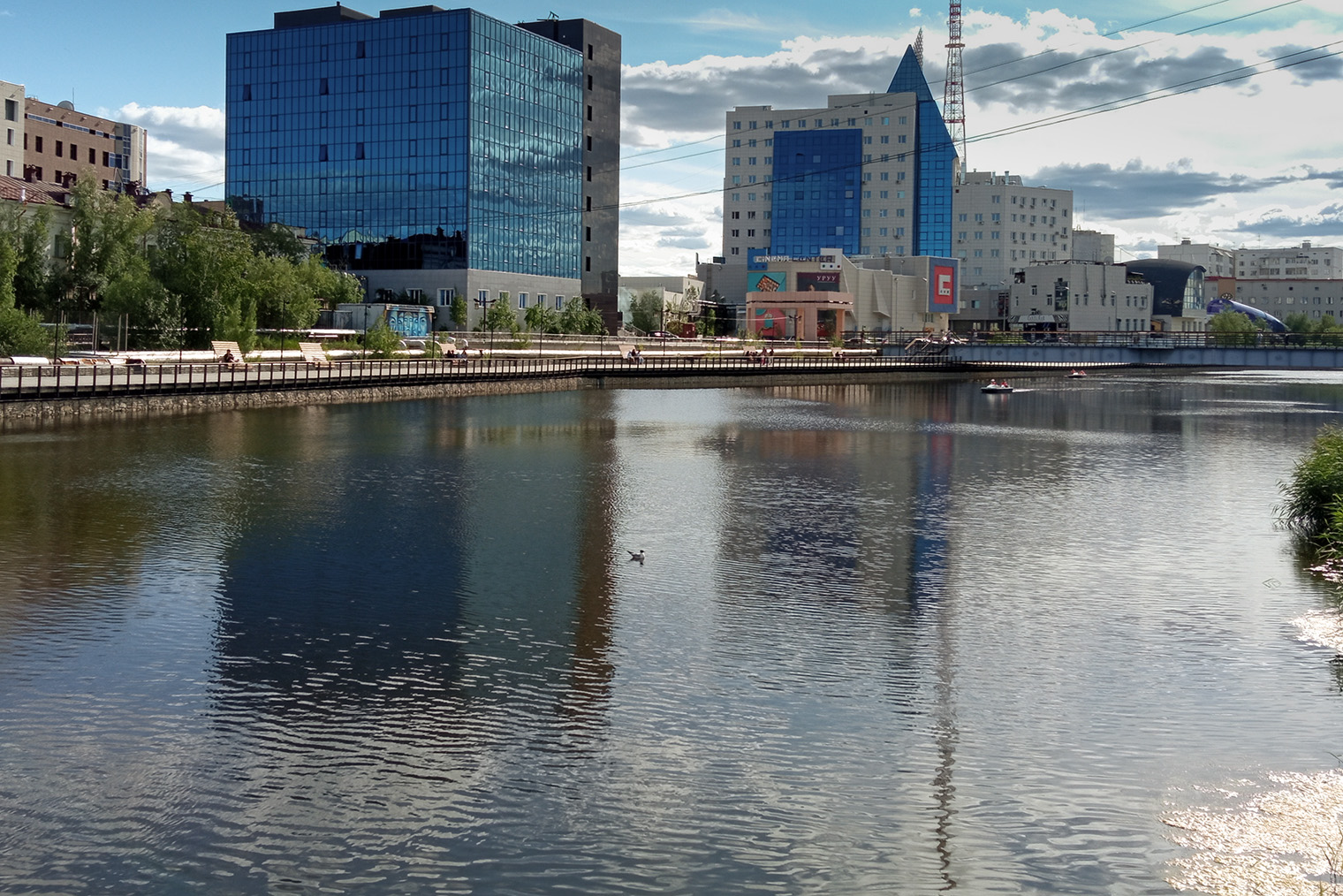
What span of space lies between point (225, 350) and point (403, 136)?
210ft

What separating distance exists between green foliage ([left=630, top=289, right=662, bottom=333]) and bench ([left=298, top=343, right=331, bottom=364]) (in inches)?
3468

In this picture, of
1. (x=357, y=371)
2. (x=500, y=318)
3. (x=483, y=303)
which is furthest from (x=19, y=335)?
(x=483, y=303)

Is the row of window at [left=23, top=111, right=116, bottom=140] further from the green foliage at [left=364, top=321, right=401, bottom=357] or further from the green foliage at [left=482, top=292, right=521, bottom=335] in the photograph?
the green foliage at [left=364, top=321, right=401, bottom=357]

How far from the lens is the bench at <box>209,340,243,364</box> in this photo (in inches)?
3155

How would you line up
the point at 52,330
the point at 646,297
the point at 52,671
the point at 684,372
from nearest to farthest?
the point at 52,671, the point at 52,330, the point at 684,372, the point at 646,297

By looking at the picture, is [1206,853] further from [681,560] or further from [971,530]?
[971,530]

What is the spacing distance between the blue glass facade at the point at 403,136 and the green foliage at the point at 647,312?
32525mm

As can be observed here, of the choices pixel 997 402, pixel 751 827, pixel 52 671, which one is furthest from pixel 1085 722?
pixel 997 402

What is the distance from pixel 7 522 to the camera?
3103cm

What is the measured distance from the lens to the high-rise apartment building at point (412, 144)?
138000 mm

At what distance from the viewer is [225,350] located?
82000 mm

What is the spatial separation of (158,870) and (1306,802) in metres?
11.4

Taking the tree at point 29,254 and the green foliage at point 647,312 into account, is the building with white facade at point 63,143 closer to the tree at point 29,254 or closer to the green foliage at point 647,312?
the tree at point 29,254

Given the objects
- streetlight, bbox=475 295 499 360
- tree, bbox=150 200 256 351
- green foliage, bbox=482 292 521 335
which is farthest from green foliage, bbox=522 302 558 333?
tree, bbox=150 200 256 351
